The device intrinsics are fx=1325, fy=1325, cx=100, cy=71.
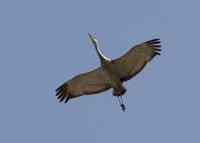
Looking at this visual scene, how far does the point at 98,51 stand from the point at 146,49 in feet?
7.48

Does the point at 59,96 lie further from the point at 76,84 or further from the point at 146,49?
the point at 146,49

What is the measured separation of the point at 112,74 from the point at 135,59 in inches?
56.1

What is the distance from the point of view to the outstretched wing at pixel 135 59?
62688 mm

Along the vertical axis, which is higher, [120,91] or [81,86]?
[81,86]

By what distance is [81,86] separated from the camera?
64125 mm

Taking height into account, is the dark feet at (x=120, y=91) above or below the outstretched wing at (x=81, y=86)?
below

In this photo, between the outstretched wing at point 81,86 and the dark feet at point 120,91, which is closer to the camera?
the dark feet at point 120,91

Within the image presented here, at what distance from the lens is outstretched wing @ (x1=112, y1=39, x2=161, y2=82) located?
6269 centimetres

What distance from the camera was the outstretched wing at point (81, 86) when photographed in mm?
63500

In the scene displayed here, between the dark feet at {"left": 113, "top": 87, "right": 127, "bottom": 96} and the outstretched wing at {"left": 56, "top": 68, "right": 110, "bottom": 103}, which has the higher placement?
the outstretched wing at {"left": 56, "top": 68, "right": 110, "bottom": 103}

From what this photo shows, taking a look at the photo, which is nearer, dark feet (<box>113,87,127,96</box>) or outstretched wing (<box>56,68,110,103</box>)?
dark feet (<box>113,87,127,96</box>)

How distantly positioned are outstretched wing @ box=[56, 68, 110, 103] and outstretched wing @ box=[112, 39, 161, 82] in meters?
1.22

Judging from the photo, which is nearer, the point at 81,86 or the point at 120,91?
the point at 120,91

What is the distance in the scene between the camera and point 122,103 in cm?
6353
